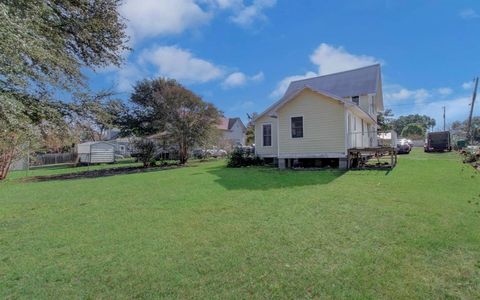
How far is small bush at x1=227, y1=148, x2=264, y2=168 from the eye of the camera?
17781 millimetres

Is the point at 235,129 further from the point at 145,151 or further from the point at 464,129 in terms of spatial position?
the point at 464,129

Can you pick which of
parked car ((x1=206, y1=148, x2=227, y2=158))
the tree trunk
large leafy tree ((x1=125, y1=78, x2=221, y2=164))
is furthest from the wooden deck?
the tree trunk

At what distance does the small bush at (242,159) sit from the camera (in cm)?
1778

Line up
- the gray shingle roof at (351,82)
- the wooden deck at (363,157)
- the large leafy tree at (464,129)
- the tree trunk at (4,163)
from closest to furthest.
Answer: the wooden deck at (363,157) → the tree trunk at (4,163) → the gray shingle roof at (351,82) → the large leafy tree at (464,129)

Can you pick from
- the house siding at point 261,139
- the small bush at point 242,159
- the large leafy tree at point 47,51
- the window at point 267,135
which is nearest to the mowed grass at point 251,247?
the large leafy tree at point 47,51

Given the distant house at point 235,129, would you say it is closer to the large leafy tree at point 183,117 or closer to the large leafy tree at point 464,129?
the large leafy tree at point 183,117

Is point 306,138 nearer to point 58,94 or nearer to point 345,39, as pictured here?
point 345,39

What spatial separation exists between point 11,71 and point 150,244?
393cm

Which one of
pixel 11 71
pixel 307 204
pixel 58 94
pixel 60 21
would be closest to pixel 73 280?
pixel 11 71

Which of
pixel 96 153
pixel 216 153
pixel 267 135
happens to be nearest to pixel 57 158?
pixel 96 153

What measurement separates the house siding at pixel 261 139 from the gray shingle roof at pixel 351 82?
192 cm

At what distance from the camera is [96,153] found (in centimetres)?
3027

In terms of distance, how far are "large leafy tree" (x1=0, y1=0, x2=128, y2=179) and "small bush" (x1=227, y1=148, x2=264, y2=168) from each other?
31.3 feet

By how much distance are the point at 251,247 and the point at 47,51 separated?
5.58 metres
